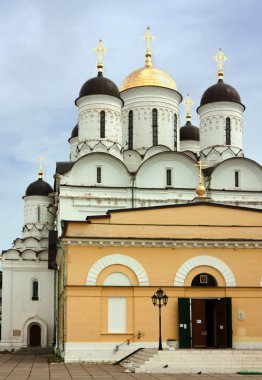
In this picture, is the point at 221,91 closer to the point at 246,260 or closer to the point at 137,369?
the point at 246,260

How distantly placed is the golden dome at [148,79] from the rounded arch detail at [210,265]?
60.9 ft

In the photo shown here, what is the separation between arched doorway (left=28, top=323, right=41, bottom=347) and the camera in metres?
41.8

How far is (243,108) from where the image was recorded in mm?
39531


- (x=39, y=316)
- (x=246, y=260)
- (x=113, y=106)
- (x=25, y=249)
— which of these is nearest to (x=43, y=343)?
(x=39, y=316)

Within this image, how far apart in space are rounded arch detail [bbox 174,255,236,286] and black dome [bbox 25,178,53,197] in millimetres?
24031

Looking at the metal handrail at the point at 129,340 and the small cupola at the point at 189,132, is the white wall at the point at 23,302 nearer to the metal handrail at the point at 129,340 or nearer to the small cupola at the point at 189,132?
the small cupola at the point at 189,132

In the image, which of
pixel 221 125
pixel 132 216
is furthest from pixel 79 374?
pixel 221 125

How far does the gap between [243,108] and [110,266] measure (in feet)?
62.6

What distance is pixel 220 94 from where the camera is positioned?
3931 cm

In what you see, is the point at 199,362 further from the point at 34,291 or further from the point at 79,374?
the point at 34,291

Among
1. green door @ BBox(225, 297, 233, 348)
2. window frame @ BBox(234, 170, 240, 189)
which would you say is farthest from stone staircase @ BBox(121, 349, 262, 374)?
window frame @ BBox(234, 170, 240, 189)

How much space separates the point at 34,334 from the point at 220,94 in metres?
18.1

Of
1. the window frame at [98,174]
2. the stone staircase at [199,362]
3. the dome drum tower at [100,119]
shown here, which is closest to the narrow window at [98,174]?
the window frame at [98,174]

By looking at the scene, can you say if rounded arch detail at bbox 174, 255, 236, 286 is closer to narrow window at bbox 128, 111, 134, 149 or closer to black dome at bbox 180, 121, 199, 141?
narrow window at bbox 128, 111, 134, 149
